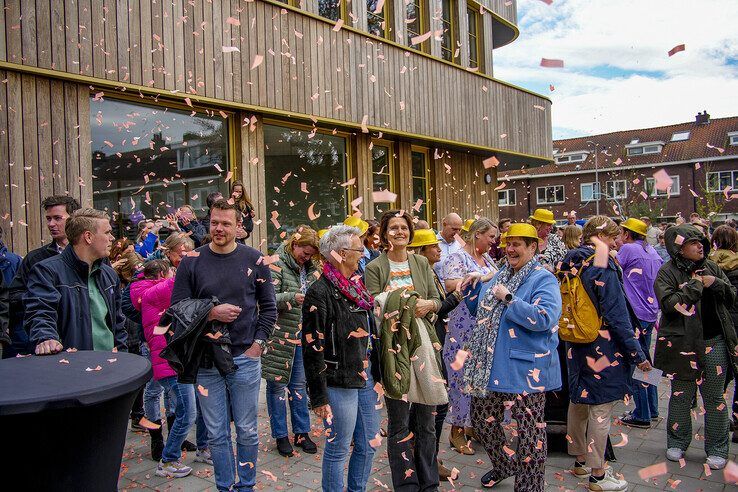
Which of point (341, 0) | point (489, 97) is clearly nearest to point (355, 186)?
point (341, 0)

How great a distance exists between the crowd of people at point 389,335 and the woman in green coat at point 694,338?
0.04 ft

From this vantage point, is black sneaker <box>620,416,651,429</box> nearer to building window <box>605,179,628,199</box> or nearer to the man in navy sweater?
the man in navy sweater

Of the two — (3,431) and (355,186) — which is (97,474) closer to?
(3,431)

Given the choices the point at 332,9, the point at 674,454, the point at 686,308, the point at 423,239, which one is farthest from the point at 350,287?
the point at 332,9

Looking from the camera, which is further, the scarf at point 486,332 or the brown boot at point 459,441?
the brown boot at point 459,441

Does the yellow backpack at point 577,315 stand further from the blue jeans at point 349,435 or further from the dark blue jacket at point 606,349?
the blue jeans at point 349,435

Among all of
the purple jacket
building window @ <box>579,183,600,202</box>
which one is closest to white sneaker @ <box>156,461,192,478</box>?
the purple jacket

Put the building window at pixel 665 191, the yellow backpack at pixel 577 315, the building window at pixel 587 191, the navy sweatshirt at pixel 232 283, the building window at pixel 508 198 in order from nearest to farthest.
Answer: the navy sweatshirt at pixel 232 283
the yellow backpack at pixel 577 315
the building window at pixel 665 191
the building window at pixel 587 191
the building window at pixel 508 198

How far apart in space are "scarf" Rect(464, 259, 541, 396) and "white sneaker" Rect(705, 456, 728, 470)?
7.10 ft

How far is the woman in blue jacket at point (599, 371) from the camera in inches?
172

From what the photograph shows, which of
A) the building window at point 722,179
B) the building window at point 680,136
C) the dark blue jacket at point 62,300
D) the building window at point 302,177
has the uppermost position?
the building window at point 680,136

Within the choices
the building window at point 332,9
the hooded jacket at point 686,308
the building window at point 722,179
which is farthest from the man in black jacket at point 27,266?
the building window at point 722,179

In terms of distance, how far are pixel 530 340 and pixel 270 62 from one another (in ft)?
21.7

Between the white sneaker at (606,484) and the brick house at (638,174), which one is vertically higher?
the brick house at (638,174)
